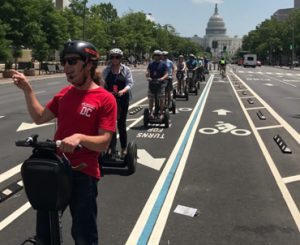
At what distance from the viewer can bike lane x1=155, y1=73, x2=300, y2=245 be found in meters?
5.16

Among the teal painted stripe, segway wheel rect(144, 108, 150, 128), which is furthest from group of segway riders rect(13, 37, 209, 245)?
segway wheel rect(144, 108, 150, 128)

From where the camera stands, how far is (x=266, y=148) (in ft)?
33.4

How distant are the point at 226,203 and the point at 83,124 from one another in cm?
335

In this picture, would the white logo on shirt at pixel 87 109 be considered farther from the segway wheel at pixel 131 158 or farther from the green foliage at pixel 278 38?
the green foliage at pixel 278 38

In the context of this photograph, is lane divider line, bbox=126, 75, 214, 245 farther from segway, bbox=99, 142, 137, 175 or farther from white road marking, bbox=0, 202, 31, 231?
white road marking, bbox=0, 202, 31, 231

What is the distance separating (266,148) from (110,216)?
5312 mm

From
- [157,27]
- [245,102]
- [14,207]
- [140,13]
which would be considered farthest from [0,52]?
[157,27]

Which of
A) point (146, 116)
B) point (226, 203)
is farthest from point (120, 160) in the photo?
point (146, 116)

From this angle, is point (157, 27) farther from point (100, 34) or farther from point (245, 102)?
point (245, 102)

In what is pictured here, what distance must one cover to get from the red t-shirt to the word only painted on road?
785cm

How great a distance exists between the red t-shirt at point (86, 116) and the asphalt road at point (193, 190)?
1711mm

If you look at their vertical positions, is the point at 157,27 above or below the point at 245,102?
above

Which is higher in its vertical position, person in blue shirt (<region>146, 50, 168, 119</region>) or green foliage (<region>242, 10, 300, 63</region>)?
green foliage (<region>242, 10, 300, 63</region>)

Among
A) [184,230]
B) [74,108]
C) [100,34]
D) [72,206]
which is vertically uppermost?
[100,34]
